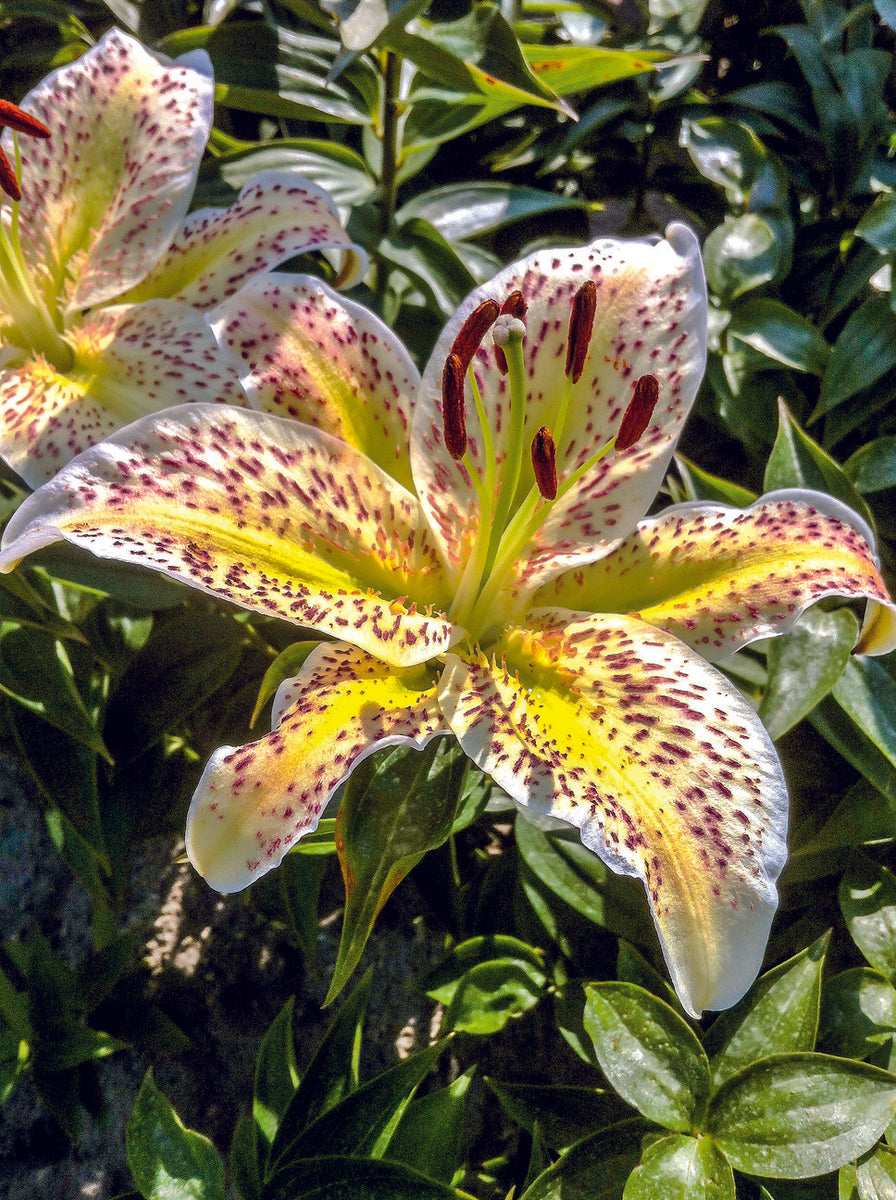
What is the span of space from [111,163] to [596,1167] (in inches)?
38.9

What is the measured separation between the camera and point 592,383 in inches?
32.5

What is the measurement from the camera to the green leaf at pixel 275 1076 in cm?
89

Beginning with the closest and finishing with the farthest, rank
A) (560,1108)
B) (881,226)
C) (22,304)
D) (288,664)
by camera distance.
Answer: (288,664) < (560,1108) < (22,304) < (881,226)

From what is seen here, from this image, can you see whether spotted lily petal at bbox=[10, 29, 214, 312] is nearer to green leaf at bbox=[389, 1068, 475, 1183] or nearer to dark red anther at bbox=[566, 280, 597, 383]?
dark red anther at bbox=[566, 280, 597, 383]

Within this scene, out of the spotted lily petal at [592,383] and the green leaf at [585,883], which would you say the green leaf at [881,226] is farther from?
the green leaf at [585,883]

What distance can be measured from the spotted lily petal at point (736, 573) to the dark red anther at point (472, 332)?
0.20m

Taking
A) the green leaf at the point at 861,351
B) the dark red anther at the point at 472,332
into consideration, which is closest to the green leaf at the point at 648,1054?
the dark red anther at the point at 472,332

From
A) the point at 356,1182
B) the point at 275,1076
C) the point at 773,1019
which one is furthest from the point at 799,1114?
the point at 275,1076

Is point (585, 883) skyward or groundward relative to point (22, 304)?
groundward

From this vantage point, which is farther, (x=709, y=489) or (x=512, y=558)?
(x=709, y=489)

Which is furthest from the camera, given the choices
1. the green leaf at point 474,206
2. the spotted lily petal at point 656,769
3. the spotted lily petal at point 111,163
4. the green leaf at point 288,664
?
the green leaf at point 474,206

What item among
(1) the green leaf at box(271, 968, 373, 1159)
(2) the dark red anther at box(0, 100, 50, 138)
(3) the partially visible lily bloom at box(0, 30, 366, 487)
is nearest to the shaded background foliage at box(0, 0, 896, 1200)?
(1) the green leaf at box(271, 968, 373, 1159)

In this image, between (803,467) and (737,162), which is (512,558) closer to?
(803,467)

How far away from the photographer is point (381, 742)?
644 mm
